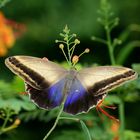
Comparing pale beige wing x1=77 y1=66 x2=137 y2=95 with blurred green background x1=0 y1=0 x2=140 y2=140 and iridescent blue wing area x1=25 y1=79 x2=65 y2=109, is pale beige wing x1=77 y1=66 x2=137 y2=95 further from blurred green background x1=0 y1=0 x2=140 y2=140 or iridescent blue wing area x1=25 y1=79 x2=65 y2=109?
blurred green background x1=0 y1=0 x2=140 y2=140

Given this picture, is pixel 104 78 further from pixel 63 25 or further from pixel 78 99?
pixel 63 25

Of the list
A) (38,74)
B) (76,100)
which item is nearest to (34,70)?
(38,74)

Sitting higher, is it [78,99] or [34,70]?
[34,70]

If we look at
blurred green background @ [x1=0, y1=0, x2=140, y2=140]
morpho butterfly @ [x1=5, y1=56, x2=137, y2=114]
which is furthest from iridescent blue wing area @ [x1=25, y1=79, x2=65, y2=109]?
blurred green background @ [x1=0, y1=0, x2=140, y2=140]

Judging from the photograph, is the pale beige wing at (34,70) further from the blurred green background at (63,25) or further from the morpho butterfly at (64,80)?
the blurred green background at (63,25)

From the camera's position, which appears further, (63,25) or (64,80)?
(63,25)

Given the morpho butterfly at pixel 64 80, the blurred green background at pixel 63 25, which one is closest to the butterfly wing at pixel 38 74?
the morpho butterfly at pixel 64 80
